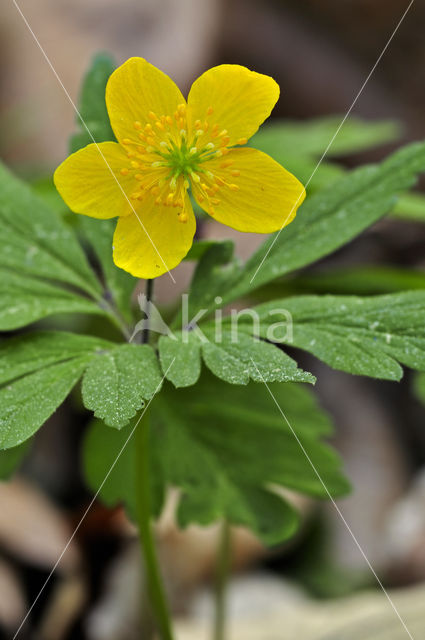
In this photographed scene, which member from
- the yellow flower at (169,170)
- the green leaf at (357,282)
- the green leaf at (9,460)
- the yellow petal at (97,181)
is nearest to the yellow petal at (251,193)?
the yellow flower at (169,170)

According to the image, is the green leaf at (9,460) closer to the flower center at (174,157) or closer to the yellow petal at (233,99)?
the flower center at (174,157)

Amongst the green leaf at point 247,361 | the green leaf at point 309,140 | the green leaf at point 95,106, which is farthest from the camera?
the green leaf at point 309,140

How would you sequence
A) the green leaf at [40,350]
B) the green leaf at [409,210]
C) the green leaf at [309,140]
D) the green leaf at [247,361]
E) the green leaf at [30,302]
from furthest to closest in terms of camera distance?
the green leaf at [309,140] → the green leaf at [409,210] → the green leaf at [30,302] → the green leaf at [40,350] → the green leaf at [247,361]

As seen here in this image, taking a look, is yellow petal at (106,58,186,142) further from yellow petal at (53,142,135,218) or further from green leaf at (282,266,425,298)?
green leaf at (282,266,425,298)

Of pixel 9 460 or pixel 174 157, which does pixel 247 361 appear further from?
pixel 9 460

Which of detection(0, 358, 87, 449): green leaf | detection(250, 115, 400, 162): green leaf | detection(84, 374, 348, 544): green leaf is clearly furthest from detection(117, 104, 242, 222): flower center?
detection(250, 115, 400, 162): green leaf

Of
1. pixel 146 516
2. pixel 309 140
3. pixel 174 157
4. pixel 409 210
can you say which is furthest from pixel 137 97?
pixel 309 140

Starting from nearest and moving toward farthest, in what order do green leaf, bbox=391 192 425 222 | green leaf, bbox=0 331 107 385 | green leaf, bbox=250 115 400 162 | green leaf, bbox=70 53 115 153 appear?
green leaf, bbox=0 331 107 385, green leaf, bbox=70 53 115 153, green leaf, bbox=391 192 425 222, green leaf, bbox=250 115 400 162

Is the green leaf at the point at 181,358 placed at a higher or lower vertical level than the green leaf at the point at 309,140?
higher
